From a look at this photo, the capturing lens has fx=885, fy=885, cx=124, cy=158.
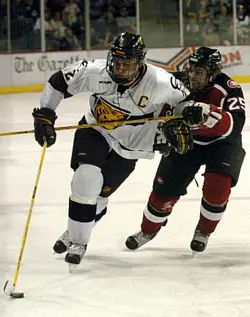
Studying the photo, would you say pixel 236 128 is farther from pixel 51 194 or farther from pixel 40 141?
pixel 51 194

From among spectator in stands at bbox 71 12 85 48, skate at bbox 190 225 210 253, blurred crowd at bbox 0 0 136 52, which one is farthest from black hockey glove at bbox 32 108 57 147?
spectator in stands at bbox 71 12 85 48

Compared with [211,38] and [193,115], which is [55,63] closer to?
[211,38]

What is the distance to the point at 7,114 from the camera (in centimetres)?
800

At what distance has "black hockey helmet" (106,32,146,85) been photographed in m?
3.20

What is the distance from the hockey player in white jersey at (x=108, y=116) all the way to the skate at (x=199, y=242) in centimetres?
39

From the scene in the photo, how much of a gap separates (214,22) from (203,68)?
791cm

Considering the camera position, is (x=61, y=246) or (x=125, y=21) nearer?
(x=61, y=246)

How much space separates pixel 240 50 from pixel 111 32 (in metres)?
1.59

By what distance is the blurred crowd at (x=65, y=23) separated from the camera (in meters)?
10.2

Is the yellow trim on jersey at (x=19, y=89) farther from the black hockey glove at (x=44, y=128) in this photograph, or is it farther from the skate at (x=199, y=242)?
the black hockey glove at (x=44, y=128)

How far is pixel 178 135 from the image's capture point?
10.8 feet

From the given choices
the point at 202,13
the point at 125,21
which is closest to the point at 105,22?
the point at 125,21

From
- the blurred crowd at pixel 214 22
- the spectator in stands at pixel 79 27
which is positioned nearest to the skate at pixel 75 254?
the spectator in stands at pixel 79 27

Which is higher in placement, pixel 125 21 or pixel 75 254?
pixel 125 21
